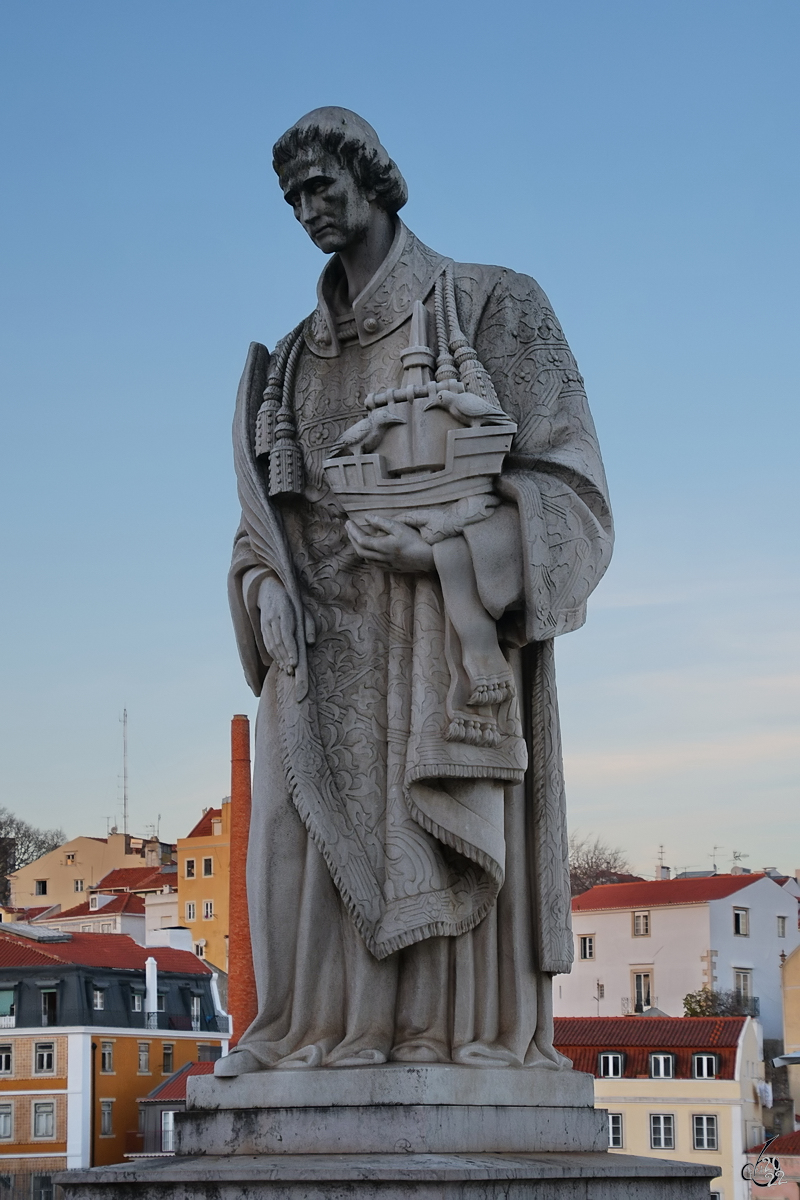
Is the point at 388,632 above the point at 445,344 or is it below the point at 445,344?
below

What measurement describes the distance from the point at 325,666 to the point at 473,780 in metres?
0.86

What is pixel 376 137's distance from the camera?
22.1 feet

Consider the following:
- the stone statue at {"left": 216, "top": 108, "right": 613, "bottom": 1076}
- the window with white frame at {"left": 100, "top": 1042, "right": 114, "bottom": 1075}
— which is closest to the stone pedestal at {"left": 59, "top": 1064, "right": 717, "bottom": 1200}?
the stone statue at {"left": 216, "top": 108, "right": 613, "bottom": 1076}

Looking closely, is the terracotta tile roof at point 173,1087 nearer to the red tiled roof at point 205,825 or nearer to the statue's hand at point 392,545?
the red tiled roof at point 205,825

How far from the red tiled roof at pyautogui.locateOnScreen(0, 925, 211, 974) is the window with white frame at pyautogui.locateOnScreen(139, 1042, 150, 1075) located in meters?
2.49

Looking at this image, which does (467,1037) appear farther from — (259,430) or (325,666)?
(259,430)

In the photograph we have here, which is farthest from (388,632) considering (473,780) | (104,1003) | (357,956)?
(104,1003)

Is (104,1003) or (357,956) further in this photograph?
(104,1003)

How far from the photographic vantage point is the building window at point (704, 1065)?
47.4 m

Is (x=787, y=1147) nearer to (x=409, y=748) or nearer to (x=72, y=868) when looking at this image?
(x=409, y=748)

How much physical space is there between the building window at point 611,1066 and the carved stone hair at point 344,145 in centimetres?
4414

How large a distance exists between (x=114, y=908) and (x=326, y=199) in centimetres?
6993

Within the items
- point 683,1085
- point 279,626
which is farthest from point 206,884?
point 279,626

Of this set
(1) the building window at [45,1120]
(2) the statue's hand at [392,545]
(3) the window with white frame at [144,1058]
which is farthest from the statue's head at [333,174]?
(3) the window with white frame at [144,1058]
